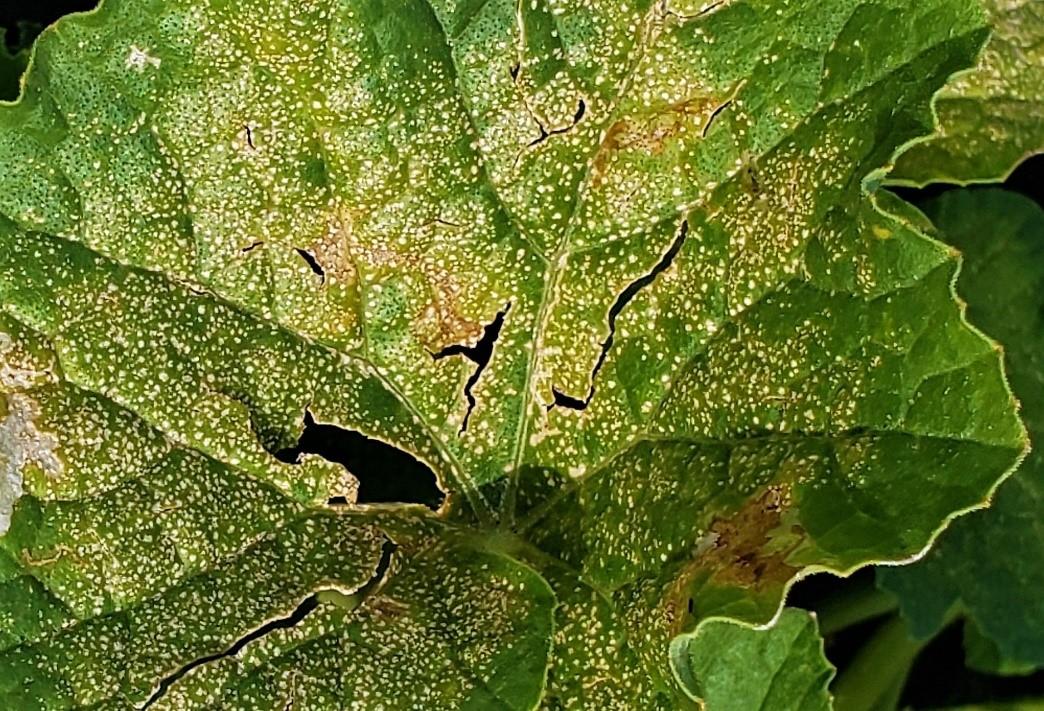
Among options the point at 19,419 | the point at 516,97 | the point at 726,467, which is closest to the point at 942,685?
the point at 726,467

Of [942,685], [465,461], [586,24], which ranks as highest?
[586,24]

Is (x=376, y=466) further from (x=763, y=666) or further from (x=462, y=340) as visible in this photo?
(x=763, y=666)

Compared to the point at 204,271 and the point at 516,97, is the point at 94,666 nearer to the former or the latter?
the point at 204,271

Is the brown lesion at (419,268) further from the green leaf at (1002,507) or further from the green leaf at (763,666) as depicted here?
the green leaf at (1002,507)

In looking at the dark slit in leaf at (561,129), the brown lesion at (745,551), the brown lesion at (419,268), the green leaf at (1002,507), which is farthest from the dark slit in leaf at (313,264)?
the green leaf at (1002,507)

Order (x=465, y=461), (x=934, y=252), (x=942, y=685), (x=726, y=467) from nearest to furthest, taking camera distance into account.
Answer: (x=934, y=252)
(x=726, y=467)
(x=465, y=461)
(x=942, y=685)

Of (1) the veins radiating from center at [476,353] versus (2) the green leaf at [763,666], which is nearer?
(1) the veins radiating from center at [476,353]
